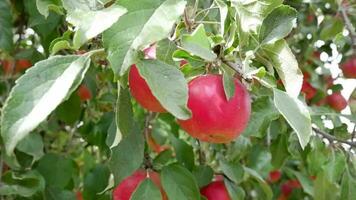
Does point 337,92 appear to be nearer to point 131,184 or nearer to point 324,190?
point 324,190

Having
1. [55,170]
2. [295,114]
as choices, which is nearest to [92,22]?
[295,114]

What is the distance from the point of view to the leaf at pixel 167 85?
2.21 ft

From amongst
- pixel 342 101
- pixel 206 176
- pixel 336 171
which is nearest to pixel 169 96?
pixel 206 176

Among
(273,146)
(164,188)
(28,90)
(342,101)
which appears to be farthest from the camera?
(342,101)

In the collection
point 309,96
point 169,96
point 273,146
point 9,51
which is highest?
point 169,96

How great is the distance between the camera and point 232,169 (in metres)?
1.29

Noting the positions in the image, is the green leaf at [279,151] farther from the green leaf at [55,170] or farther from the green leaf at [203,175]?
the green leaf at [55,170]

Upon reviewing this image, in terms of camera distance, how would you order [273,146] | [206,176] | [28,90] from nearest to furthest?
[28,90]
[206,176]
[273,146]

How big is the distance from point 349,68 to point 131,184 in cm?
114

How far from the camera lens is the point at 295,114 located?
0.78 meters

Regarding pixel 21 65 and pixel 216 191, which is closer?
pixel 216 191

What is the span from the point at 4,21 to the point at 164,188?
589mm

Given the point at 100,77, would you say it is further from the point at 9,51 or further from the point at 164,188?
the point at 164,188

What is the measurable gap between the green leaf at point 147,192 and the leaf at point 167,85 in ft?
0.95
